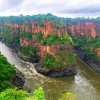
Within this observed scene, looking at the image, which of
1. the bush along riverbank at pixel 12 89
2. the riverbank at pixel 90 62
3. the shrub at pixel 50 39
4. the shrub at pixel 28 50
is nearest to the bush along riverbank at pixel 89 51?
the riverbank at pixel 90 62

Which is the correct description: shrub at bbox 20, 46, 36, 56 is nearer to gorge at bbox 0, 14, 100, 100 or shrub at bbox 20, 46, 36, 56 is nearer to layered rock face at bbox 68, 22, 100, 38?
gorge at bbox 0, 14, 100, 100

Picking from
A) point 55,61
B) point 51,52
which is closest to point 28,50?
point 51,52

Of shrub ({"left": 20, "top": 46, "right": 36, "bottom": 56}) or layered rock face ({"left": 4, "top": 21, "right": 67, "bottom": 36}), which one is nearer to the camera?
layered rock face ({"left": 4, "top": 21, "right": 67, "bottom": 36})

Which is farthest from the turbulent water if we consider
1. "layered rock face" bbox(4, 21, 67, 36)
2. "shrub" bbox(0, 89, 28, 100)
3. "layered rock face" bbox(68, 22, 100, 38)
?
"layered rock face" bbox(68, 22, 100, 38)

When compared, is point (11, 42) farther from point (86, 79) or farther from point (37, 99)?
point (37, 99)

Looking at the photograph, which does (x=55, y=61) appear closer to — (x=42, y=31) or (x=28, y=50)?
(x=42, y=31)

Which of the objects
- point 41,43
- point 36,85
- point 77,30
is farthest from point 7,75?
point 77,30

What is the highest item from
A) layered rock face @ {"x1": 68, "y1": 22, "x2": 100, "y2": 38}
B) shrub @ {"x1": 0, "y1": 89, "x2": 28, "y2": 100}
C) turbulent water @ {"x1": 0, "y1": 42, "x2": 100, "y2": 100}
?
shrub @ {"x1": 0, "y1": 89, "x2": 28, "y2": 100}

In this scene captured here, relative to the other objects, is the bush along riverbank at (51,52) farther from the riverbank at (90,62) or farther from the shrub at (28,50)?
the riverbank at (90,62)
